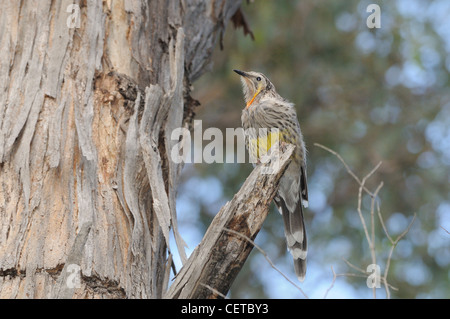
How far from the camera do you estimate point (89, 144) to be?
299cm

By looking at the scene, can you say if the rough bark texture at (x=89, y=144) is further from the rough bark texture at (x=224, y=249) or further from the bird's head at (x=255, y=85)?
the bird's head at (x=255, y=85)

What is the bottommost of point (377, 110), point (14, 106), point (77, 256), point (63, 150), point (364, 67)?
point (77, 256)

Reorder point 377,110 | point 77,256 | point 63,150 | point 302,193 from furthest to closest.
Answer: point 377,110 → point 302,193 → point 63,150 → point 77,256

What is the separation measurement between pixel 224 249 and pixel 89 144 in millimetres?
904

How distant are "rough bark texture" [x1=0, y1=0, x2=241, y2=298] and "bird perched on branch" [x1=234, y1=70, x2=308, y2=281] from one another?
81 cm

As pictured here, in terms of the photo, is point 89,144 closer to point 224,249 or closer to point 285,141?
A: point 224,249

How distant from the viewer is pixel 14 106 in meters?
3.06

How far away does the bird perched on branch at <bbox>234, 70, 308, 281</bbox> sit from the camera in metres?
4.36

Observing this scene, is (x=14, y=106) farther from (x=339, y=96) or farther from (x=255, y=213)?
(x=339, y=96)

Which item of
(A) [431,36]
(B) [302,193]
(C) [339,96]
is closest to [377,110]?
(C) [339,96]

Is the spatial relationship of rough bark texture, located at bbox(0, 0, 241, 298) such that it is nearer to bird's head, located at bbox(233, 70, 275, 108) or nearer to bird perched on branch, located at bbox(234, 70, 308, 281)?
bird perched on branch, located at bbox(234, 70, 308, 281)

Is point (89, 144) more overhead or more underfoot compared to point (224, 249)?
more overhead

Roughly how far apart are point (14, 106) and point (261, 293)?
4.63m

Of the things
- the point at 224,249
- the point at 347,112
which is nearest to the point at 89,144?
the point at 224,249
